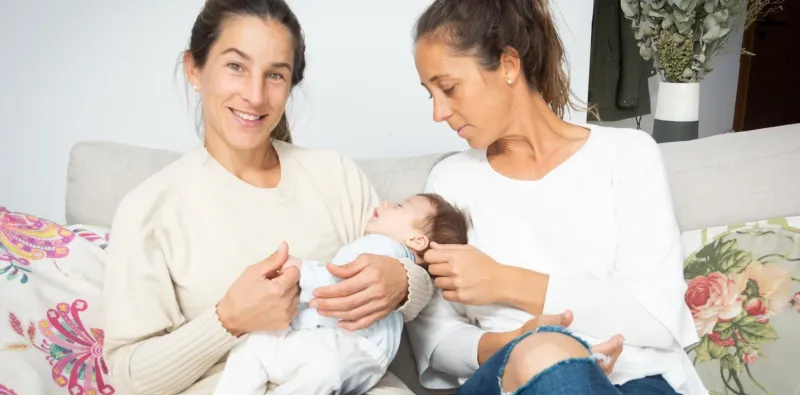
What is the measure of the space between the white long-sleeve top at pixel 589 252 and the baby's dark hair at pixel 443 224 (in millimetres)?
51

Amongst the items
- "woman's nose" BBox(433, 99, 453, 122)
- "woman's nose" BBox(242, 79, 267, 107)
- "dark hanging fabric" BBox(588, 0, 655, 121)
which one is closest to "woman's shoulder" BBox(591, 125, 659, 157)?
"woman's nose" BBox(433, 99, 453, 122)

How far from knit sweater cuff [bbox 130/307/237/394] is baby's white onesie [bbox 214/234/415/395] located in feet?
0.18

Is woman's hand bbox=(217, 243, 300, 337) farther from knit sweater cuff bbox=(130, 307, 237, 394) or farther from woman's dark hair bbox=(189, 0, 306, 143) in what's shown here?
woman's dark hair bbox=(189, 0, 306, 143)

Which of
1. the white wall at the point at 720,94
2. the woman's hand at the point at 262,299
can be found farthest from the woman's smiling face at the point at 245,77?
the white wall at the point at 720,94

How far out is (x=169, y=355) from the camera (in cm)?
119

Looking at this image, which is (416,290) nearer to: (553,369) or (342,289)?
(342,289)

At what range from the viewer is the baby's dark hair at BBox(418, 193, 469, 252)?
58.6 inches

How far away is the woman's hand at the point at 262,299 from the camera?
1181mm

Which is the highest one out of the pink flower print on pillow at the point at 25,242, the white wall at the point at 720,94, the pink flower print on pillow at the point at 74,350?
the pink flower print on pillow at the point at 25,242

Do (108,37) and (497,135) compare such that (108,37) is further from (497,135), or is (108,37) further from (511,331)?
(511,331)

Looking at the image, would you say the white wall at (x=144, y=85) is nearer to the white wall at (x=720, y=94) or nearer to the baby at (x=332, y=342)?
the baby at (x=332, y=342)

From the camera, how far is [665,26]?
2.37 metres

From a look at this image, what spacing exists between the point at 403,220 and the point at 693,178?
0.79 m

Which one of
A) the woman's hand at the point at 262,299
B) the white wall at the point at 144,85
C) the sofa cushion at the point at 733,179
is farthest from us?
the white wall at the point at 144,85
